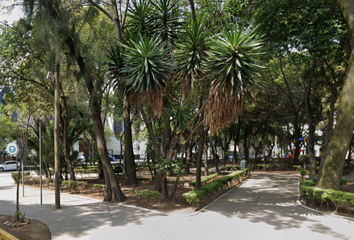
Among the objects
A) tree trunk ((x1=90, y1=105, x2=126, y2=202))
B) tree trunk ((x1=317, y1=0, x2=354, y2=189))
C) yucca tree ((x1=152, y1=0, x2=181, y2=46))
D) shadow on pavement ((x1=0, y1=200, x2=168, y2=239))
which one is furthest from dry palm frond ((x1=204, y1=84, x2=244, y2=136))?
tree trunk ((x1=90, y1=105, x2=126, y2=202))

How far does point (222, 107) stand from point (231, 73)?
3.91ft

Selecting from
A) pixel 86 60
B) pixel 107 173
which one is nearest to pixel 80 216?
pixel 107 173

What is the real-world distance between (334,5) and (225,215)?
10.2m

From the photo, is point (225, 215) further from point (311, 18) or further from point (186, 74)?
point (311, 18)

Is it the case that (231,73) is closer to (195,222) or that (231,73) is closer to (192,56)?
(192,56)

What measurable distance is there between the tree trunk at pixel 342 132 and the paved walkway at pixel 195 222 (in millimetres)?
1594

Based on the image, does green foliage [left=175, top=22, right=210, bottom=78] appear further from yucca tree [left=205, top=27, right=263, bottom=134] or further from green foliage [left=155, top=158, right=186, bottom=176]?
green foliage [left=155, top=158, right=186, bottom=176]

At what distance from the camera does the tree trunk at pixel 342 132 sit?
10.1 m

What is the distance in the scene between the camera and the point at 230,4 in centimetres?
1305

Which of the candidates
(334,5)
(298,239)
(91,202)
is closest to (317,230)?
(298,239)

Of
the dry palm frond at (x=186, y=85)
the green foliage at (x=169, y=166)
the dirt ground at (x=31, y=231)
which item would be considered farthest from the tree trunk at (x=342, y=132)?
the dirt ground at (x=31, y=231)

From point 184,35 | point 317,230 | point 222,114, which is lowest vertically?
point 317,230

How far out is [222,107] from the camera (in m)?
9.55

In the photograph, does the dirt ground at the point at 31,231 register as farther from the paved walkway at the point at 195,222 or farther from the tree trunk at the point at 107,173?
the tree trunk at the point at 107,173
